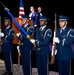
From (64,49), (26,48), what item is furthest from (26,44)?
(64,49)

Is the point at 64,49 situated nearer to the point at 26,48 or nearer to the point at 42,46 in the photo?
the point at 42,46

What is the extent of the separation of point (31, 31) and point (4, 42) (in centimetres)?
87

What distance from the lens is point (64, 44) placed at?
17.4 ft

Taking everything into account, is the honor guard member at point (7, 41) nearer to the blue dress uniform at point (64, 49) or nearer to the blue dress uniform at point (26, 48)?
the blue dress uniform at point (26, 48)

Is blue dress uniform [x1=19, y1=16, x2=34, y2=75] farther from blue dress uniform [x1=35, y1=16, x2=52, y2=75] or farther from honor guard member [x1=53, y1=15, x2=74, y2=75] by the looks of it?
honor guard member [x1=53, y1=15, x2=74, y2=75]

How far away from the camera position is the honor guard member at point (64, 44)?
17.3ft

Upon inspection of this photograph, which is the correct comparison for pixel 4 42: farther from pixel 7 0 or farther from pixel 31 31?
pixel 7 0

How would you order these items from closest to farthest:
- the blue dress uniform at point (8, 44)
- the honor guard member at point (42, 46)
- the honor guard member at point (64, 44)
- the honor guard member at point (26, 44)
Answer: the honor guard member at point (64, 44)
the honor guard member at point (42, 46)
the honor guard member at point (26, 44)
the blue dress uniform at point (8, 44)

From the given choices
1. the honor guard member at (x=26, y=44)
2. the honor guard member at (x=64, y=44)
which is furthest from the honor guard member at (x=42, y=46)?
the honor guard member at (x=26, y=44)

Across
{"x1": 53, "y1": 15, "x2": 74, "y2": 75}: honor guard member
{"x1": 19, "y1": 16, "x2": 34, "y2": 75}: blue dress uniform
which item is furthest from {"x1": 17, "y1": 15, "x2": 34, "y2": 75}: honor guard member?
{"x1": 53, "y1": 15, "x2": 74, "y2": 75}: honor guard member

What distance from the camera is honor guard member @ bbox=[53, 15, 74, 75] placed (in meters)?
5.27

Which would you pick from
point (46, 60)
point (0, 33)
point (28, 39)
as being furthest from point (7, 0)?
point (46, 60)

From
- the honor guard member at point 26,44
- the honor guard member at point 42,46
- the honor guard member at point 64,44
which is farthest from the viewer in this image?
the honor guard member at point 26,44

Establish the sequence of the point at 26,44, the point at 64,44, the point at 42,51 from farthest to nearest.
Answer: the point at 26,44 → the point at 42,51 → the point at 64,44
